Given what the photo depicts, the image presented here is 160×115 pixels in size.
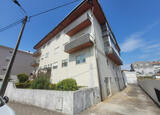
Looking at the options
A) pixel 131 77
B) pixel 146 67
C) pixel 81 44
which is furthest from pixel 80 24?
pixel 146 67

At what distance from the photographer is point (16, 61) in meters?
20.5

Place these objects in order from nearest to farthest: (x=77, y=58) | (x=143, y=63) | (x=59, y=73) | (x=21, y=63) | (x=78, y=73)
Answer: (x=78, y=73)
(x=77, y=58)
(x=59, y=73)
(x=21, y=63)
(x=143, y=63)

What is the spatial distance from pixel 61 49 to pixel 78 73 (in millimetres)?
6020

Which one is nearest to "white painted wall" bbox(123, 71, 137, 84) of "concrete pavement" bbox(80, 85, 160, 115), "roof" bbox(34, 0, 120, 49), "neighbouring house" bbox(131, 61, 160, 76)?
"neighbouring house" bbox(131, 61, 160, 76)

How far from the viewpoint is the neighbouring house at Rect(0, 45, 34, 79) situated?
1875 cm

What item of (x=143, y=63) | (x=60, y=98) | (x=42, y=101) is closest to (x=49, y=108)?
(x=42, y=101)

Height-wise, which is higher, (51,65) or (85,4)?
(85,4)

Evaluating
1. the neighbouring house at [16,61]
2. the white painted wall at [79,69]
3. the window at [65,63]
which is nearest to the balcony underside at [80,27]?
the white painted wall at [79,69]

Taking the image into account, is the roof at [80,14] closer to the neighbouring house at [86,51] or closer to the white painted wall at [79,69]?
the neighbouring house at [86,51]

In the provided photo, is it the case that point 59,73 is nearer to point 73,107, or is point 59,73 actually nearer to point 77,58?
point 77,58

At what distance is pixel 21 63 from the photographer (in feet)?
70.2

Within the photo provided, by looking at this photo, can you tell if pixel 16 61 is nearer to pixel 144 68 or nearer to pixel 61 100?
pixel 61 100

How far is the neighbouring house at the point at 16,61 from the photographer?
18.8 meters

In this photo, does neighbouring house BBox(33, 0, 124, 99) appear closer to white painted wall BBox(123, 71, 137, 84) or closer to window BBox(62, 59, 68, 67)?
window BBox(62, 59, 68, 67)
